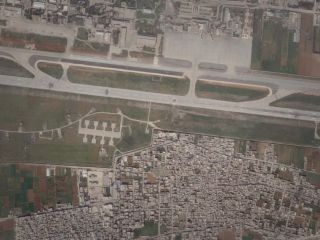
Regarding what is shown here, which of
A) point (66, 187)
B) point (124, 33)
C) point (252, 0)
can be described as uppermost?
point (252, 0)

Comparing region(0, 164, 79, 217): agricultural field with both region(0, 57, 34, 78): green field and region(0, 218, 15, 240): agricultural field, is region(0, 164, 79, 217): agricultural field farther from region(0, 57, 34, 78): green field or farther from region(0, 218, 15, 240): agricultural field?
region(0, 57, 34, 78): green field

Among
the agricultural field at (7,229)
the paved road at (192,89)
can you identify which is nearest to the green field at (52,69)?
the paved road at (192,89)

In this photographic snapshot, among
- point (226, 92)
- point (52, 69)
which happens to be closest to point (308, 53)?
point (226, 92)

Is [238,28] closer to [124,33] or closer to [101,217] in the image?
[124,33]

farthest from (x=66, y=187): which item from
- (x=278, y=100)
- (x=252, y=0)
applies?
(x=252, y=0)

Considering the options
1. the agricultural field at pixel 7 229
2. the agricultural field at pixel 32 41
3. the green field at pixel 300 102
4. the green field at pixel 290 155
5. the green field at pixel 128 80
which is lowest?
the agricultural field at pixel 7 229

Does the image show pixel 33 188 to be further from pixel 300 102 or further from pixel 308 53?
pixel 308 53

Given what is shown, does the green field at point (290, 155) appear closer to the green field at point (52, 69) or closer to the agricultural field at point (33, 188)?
the agricultural field at point (33, 188)
